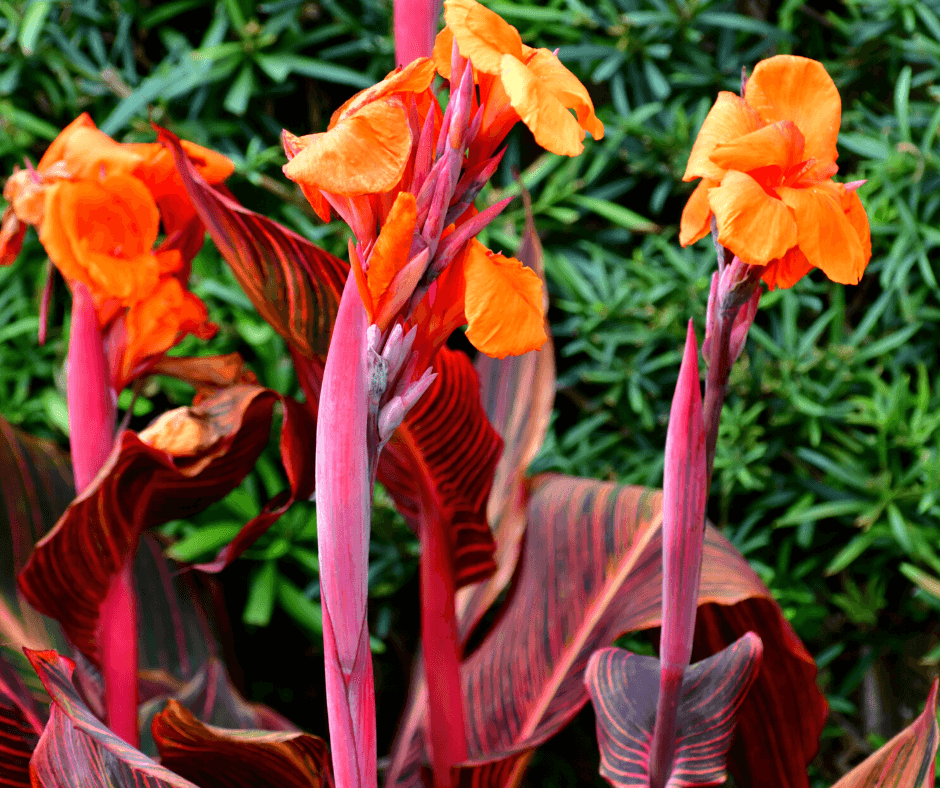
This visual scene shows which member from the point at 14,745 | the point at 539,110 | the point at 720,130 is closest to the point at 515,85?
the point at 539,110

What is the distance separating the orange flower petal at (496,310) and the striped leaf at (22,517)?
494 millimetres

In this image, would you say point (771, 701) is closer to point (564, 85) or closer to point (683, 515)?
point (683, 515)

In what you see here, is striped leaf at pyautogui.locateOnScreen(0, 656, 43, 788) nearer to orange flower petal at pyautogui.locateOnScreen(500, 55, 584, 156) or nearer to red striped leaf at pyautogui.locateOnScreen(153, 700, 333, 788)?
red striped leaf at pyautogui.locateOnScreen(153, 700, 333, 788)

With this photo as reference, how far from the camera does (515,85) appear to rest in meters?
0.27

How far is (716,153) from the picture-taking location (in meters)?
0.32

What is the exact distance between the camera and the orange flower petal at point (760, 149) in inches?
12.5

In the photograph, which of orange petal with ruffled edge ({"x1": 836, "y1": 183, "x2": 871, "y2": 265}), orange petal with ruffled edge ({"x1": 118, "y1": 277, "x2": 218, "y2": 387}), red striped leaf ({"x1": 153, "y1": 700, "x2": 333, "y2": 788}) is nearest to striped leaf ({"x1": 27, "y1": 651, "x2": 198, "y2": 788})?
red striped leaf ({"x1": 153, "y1": 700, "x2": 333, "y2": 788})

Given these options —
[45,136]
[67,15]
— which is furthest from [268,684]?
[67,15]

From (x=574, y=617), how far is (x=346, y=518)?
35cm

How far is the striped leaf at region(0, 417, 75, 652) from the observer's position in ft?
1.98

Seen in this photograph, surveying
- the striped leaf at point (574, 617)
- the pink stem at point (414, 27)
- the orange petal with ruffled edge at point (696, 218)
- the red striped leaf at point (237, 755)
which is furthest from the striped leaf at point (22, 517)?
the orange petal with ruffled edge at point (696, 218)

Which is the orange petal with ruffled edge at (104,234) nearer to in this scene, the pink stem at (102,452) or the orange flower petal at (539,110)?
the pink stem at (102,452)

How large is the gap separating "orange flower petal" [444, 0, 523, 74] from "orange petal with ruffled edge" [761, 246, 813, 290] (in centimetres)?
14

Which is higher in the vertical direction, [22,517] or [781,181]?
[781,181]
